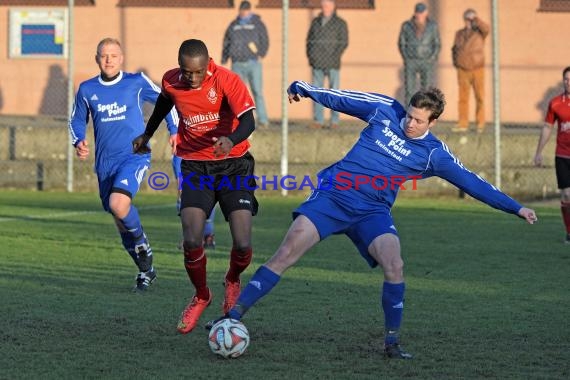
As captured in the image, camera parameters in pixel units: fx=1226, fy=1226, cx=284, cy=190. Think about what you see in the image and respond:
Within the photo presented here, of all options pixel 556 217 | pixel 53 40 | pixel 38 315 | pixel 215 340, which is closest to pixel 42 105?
pixel 53 40

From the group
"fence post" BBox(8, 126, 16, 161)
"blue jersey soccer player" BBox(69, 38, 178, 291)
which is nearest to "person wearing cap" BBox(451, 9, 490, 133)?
"fence post" BBox(8, 126, 16, 161)

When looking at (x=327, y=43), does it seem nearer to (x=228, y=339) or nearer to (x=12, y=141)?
(x=12, y=141)

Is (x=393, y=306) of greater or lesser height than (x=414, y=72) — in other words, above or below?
below

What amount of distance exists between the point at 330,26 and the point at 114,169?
10460 mm

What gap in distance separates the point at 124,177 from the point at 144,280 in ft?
2.91

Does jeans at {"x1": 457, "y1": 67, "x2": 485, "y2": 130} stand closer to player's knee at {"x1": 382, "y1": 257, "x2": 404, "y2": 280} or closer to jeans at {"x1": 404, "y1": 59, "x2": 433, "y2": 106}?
jeans at {"x1": 404, "y1": 59, "x2": 433, "y2": 106}

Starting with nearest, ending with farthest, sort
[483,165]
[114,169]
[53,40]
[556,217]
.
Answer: [114,169]
[556,217]
[483,165]
[53,40]

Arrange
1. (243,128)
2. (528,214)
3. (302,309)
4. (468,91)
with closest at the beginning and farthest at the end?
1. (528,214)
2. (243,128)
3. (302,309)
4. (468,91)

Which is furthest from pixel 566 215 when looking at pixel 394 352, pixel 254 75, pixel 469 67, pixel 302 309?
pixel 254 75

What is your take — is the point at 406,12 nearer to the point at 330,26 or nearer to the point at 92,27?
the point at 330,26

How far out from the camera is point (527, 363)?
738cm

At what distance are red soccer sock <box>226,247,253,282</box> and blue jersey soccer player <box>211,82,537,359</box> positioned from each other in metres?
0.86

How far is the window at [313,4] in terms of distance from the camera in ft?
75.8

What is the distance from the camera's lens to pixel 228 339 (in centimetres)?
730
